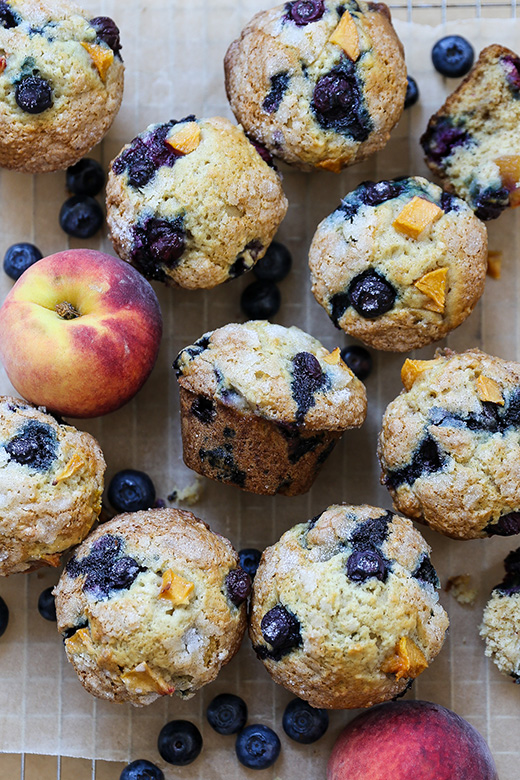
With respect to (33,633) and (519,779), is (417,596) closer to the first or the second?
(519,779)

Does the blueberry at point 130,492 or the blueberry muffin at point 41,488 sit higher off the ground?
the blueberry muffin at point 41,488

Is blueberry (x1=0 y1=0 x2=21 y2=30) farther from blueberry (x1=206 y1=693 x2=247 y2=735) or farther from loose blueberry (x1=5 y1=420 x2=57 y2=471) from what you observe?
blueberry (x1=206 y1=693 x2=247 y2=735)

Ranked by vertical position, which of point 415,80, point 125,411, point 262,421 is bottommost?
point 125,411

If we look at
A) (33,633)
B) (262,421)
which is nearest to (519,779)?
(262,421)

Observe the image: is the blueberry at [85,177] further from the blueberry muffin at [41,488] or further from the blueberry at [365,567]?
the blueberry at [365,567]

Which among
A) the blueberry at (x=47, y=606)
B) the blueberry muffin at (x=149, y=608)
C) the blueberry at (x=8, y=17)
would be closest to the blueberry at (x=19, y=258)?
the blueberry at (x=8, y=17)

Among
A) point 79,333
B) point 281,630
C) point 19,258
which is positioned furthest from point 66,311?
point 281,630
